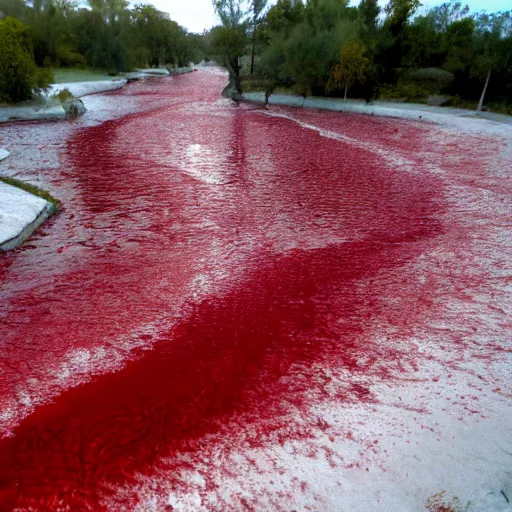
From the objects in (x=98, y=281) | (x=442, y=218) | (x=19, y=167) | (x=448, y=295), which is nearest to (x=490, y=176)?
(x=442, y=218)

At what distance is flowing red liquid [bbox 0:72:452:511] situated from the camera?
3318 millimetres

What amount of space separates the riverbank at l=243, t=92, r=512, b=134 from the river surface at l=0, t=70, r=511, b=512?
923 centimetres

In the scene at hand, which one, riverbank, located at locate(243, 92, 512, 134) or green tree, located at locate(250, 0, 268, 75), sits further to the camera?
green tree, located at locate(250, 0, 268, 75)

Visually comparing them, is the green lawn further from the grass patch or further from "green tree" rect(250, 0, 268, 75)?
the grass patch

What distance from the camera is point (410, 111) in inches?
806

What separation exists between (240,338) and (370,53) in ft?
Answer: 82.0

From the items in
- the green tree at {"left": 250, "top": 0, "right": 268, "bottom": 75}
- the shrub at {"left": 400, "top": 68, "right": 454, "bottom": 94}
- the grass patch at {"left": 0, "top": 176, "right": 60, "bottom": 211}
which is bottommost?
the grass patch at {"left": 0, "top": 176, "right": 60, "bottom": 211}

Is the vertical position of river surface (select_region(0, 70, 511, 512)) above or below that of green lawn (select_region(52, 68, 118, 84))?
below

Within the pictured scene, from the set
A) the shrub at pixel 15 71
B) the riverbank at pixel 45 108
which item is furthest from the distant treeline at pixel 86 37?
the riverbank at pixel 45 108

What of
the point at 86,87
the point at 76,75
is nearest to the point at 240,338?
the point at 86,87

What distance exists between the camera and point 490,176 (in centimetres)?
1050

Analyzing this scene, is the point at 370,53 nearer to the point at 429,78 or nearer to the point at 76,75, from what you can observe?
the point at 429,78

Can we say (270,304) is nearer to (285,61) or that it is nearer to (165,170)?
(165,170)

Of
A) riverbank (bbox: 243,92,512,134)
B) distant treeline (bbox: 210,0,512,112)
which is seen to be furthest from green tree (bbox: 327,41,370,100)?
riverbank (bbox: 243,92,512,134)
